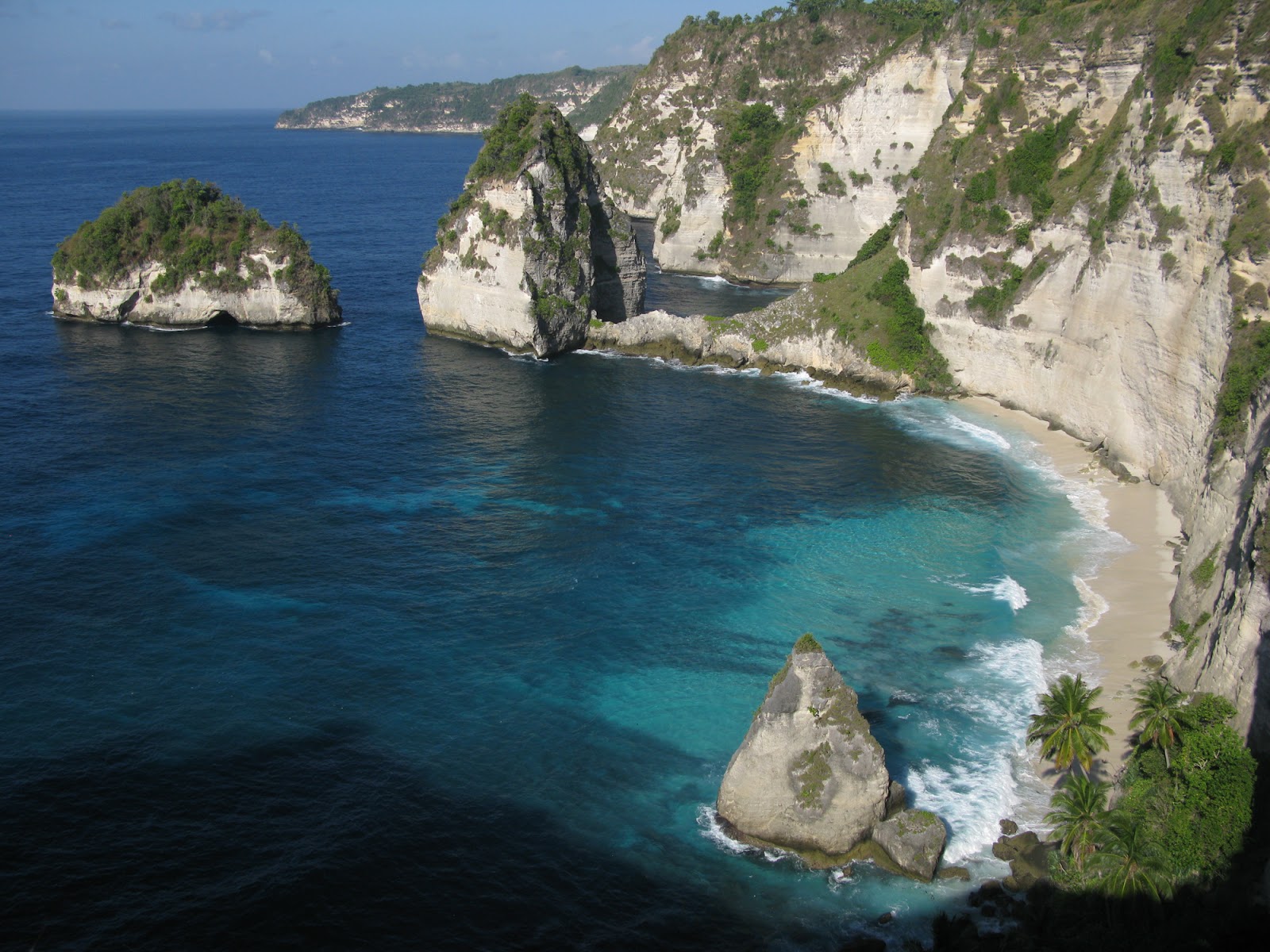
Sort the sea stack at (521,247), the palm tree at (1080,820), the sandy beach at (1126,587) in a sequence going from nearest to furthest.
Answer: the palm tree at (1080,820), the sandy beach at (1126,587), the sea stack at (521,247)

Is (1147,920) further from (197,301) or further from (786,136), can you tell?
(786,136)

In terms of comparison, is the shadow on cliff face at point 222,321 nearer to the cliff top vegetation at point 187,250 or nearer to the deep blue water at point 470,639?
the cliff top vegetation at point 187,250

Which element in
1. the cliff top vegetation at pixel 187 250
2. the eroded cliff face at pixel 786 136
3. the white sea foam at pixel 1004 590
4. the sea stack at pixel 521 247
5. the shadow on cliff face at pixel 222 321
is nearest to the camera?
the white sea foam at pixel 1004 590

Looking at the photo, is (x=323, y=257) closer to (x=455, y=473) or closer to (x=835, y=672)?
(x=455, y=473)

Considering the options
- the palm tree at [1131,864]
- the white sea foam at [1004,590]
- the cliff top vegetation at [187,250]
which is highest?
the cliff top vegetation at [187,250]

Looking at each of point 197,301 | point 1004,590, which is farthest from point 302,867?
point 197,301

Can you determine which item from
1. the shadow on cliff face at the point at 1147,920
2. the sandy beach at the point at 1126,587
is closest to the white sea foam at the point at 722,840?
the shadow on cliff face at the point at 1147,920
